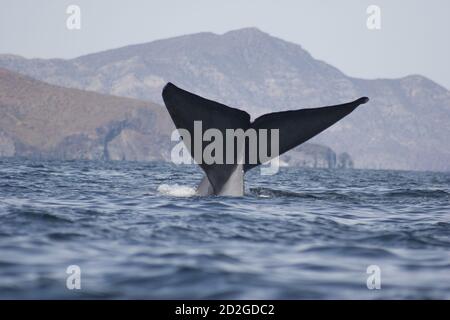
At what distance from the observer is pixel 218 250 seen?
7.55 metres

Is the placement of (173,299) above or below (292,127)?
below

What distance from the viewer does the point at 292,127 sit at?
10.6 m

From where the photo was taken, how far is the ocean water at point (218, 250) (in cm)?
600

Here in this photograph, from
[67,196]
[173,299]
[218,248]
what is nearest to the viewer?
Result: [173,299]

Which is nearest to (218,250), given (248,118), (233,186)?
(248,118)

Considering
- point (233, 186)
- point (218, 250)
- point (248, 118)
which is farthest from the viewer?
point (233, 186)

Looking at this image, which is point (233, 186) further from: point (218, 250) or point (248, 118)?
point (218, 250)

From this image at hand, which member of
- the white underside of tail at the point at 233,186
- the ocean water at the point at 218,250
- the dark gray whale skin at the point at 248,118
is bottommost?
the ocean water at the point at 218,250

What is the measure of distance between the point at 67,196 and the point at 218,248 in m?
6.69

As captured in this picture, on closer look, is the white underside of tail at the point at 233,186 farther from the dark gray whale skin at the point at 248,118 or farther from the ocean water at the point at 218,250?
the dark gray whale skin at the point at 248,118

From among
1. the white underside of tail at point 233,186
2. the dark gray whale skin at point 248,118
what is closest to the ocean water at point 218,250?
the white underside of tail at point 233,186

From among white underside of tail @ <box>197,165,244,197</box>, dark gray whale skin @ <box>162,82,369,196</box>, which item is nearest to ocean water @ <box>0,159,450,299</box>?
white underside of tail @ <box>197,165,244,197</box>

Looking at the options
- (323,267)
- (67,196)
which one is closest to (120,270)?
(323,267)
